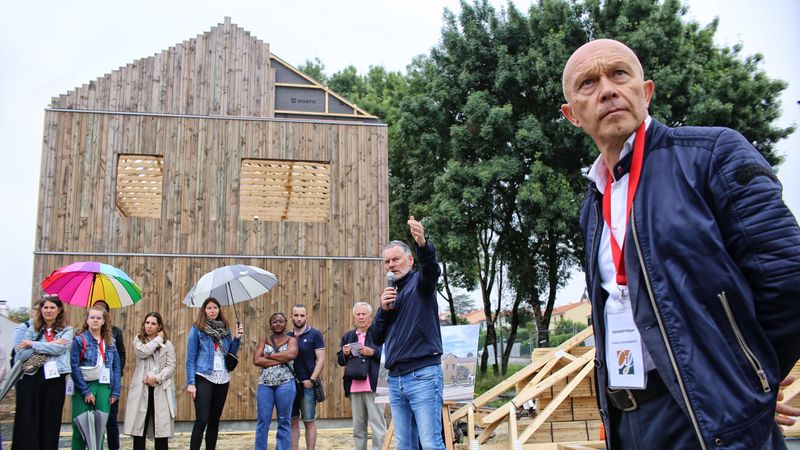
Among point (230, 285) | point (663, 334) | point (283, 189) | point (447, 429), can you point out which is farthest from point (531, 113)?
point (663, 334)

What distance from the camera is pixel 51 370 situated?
284 inches

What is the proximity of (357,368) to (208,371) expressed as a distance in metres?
1.85

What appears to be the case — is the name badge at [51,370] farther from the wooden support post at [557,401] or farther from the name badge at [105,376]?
the wooden support post at [557,401]

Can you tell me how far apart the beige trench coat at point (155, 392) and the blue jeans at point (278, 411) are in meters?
1.07

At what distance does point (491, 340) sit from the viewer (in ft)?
83.7

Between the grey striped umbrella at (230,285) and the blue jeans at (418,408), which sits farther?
the grey striped umbrella at (230,285)

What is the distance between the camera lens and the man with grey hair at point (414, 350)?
512 cm

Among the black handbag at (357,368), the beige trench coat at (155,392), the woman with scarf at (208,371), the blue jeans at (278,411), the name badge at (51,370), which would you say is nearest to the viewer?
the name badge at (51,370)

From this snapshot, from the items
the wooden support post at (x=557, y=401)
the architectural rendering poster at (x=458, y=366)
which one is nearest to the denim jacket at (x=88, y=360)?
the architectural rendering poster at (x=458, y=366)

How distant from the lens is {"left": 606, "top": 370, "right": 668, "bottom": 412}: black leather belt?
1.72 m

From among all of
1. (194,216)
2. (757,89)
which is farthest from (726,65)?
(194,216)

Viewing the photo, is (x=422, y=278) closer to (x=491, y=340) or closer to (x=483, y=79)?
(x=483, y=79)

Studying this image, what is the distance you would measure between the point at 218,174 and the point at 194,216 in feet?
3.39

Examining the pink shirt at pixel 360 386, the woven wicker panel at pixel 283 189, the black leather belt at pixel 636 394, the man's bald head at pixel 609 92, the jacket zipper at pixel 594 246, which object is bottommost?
the pink shirt at pixel 360 386
